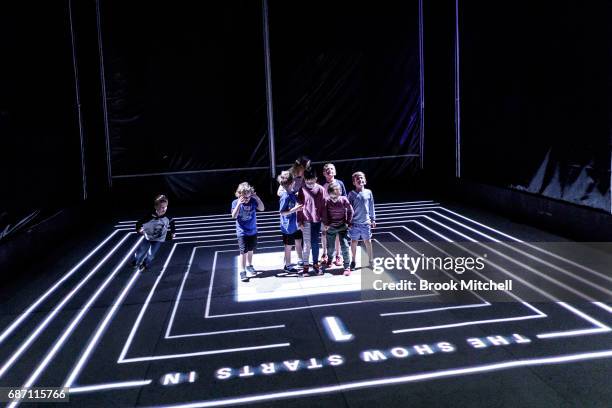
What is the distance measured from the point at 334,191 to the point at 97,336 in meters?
2.81

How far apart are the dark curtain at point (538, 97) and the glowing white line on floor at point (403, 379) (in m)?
3.84

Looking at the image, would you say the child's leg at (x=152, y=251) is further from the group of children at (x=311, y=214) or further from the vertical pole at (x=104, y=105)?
the vertical pole at (x=104, y=105)

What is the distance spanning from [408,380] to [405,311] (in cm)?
148

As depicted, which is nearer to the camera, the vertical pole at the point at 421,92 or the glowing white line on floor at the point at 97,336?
the glowing white line on floor at the point at 97,336

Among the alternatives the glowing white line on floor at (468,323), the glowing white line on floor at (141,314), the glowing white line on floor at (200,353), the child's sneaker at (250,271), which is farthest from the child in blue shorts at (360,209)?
the glowing white line on floor at (141,314)

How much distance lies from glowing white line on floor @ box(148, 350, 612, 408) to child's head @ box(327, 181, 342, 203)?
2641 millimetres

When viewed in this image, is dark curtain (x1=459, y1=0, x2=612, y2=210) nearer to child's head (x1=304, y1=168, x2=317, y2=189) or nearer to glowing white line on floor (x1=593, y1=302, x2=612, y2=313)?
glowing white line on floor (x1=593, y1=302, x2=612, y2=313)

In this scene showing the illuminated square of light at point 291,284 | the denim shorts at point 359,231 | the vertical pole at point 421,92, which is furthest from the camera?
the vertical pole at point 421,92

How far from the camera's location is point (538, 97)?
30.3 ft

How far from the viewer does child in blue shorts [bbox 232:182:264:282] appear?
263 inches

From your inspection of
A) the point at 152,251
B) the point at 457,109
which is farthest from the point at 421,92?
the point at 152,251

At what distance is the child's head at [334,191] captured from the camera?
6.57 meters

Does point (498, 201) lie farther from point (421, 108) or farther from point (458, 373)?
point (458, 373)

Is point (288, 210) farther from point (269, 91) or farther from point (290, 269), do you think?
point (269, 91)
